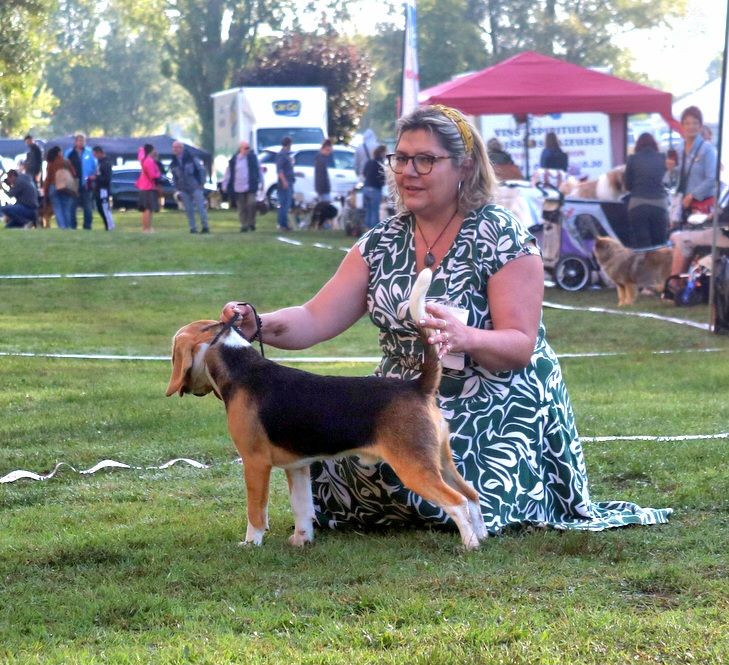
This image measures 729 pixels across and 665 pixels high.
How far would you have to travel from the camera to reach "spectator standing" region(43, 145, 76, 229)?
85.5 feet

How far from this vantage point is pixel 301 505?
4.97m

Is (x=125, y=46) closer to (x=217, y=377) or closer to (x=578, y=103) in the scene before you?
(x=578, y=103)

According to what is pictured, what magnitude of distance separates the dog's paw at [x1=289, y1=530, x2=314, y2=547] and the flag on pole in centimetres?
1490

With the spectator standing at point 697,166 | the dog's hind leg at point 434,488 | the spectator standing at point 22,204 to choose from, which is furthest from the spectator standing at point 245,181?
the dog's hind leg at point 434,488

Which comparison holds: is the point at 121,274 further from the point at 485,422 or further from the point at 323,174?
the point at 485,422

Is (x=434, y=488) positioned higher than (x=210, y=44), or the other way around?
(x=210, y=44)

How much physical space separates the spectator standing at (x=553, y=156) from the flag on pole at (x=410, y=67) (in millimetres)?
3640

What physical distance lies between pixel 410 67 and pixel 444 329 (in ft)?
52.7

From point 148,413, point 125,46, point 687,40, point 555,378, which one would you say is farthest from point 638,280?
point 125,46

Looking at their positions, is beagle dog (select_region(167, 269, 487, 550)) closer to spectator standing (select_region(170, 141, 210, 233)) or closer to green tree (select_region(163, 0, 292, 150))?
spectator standing (select_region(170, 141, 210, 233))

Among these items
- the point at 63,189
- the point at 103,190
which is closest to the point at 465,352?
the point at 63,189

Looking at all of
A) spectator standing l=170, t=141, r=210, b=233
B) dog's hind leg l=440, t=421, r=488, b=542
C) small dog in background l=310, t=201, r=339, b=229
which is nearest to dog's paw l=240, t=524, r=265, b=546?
dog's hind leg l=440, t=421, r=488, b=542

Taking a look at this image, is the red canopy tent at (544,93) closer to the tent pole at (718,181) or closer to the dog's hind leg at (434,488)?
the tent pole at (718,181)

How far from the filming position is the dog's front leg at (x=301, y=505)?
16.3 ft
